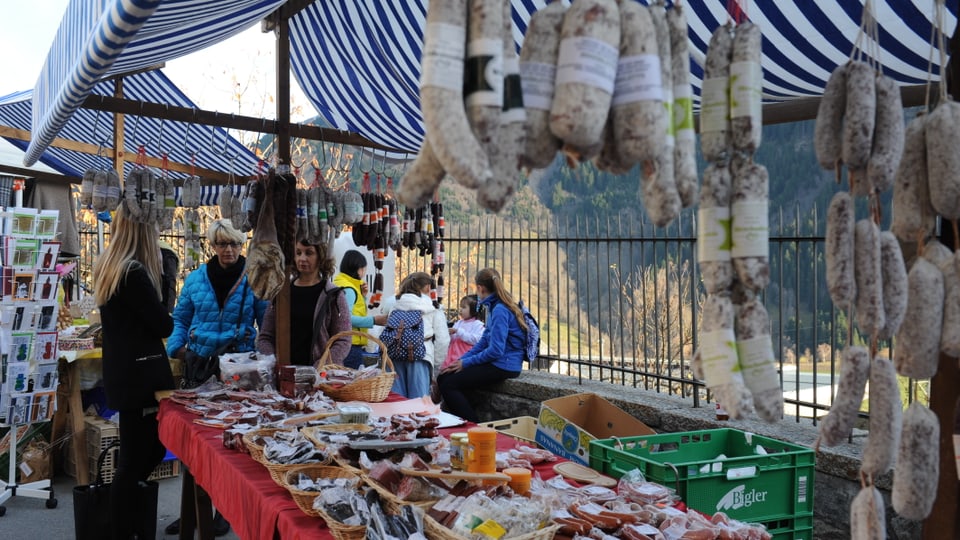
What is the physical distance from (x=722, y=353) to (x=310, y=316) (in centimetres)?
394

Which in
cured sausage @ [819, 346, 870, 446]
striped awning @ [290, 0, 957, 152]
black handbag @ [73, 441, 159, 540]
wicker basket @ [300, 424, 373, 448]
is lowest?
black handbag @ [73, 441, 159, 540]

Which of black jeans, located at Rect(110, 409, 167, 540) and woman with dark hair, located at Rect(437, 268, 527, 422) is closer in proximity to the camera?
black jeans, located at Rect(110, 409, 167, 540)

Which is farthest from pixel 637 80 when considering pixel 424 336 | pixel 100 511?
pixel 424 336

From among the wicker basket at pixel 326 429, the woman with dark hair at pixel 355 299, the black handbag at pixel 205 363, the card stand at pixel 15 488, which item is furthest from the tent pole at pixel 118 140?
the wicker basket at pixel 326 429

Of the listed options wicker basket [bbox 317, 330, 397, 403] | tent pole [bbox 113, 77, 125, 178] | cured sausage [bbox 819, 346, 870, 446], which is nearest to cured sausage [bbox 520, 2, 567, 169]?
cured sausage [bbox 819, 346, 870, 446]

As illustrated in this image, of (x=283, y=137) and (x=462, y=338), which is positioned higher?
(x=283, y=137)

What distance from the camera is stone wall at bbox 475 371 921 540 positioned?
12.5 feet

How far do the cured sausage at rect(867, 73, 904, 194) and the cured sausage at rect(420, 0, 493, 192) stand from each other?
768mm

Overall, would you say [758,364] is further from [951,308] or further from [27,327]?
[27,327]

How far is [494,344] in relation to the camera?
6543mm

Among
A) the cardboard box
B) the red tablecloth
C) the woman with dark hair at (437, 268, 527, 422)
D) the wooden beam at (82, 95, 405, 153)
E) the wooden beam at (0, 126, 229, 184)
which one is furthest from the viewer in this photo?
the wooden beam at (0, 126, 229, 184)

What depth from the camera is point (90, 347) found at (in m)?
6.18

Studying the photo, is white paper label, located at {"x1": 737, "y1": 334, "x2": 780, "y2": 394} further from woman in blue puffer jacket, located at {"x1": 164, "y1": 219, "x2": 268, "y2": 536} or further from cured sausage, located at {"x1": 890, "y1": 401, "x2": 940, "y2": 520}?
woman in blue puffer jacket, located at {"x1": 164, "y1": 219, "x2": 268, "y2": 536}

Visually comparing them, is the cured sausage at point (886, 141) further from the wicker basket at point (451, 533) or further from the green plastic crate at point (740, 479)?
the green plastic crate at point (740, 479)
